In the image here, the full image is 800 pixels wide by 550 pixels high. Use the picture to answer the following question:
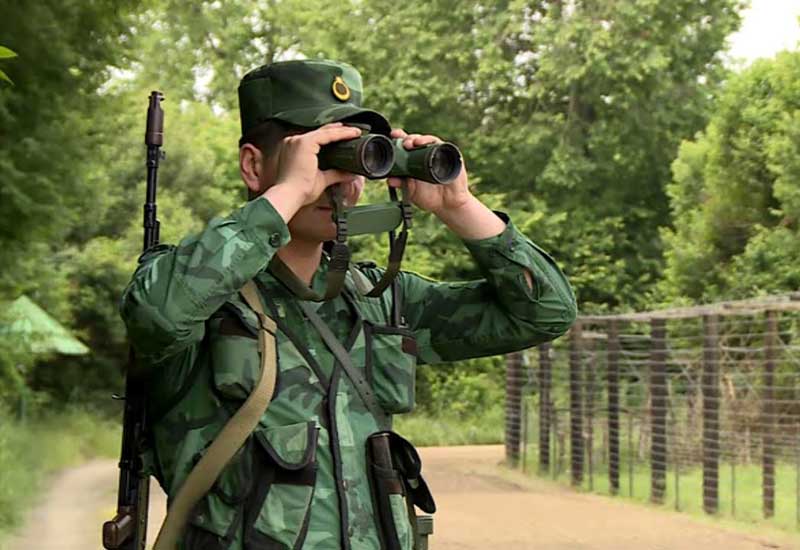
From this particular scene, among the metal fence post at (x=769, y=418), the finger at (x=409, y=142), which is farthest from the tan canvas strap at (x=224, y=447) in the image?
the metal fence post at (x=769, y=418)

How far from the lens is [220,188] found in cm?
3036

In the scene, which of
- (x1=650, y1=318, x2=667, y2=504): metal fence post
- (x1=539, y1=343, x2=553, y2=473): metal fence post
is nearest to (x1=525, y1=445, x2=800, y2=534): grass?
(x1=650, y1=318, x2=667, y2=504): metal fence post

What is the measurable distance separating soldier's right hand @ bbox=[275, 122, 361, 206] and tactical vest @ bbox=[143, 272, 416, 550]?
204mm

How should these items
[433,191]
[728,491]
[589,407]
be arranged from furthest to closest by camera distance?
[589,407]
[728,491]
[433,191]

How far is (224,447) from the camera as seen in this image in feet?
7.51

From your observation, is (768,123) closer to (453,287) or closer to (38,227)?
(38,227)

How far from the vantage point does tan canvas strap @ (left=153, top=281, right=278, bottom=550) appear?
2.29 m

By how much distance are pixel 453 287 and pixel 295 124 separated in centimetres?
49

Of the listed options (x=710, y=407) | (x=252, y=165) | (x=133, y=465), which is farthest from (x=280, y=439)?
(x=710, y=407)

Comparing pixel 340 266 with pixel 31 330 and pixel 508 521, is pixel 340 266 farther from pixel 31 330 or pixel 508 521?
pixel 31 330

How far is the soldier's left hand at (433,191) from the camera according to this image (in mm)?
2621

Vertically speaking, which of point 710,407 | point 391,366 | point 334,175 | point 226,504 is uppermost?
point 334,175

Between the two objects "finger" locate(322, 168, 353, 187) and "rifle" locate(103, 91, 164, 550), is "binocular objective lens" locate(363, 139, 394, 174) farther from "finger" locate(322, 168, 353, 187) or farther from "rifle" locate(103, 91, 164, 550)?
"rifle" locate(103, 91, 164, 550)

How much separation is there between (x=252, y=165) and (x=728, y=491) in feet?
41.7
